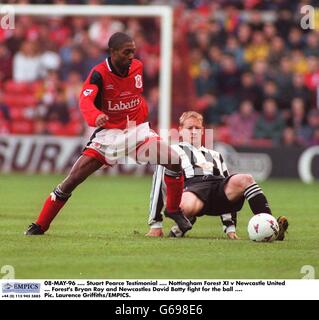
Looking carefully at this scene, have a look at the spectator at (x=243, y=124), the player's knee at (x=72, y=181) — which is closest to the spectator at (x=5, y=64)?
the spectator at (x=243, y=124)

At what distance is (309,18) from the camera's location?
74.8 feet

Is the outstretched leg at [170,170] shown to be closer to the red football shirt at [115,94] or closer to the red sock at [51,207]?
the red football shirt at [115,94]

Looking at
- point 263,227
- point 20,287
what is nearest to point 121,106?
point 263,227

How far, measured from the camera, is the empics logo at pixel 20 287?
7.53 metres

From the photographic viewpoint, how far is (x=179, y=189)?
33.6ft

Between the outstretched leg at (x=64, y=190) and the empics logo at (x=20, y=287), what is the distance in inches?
105

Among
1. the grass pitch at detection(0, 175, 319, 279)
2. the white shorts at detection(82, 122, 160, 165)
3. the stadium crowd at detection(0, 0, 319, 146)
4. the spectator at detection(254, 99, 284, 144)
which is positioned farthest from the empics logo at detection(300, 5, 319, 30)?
the white shorts at detection(82, 122, 160, 165)

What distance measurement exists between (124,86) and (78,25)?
41.7ft

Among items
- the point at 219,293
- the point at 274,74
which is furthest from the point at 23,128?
the point at 219,293

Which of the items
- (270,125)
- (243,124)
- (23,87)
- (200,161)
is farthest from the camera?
(23,87)

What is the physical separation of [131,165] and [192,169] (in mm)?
11398

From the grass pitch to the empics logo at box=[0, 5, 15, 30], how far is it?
275 inches

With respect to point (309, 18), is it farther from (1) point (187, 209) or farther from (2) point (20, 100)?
(1) point (187, 209)
